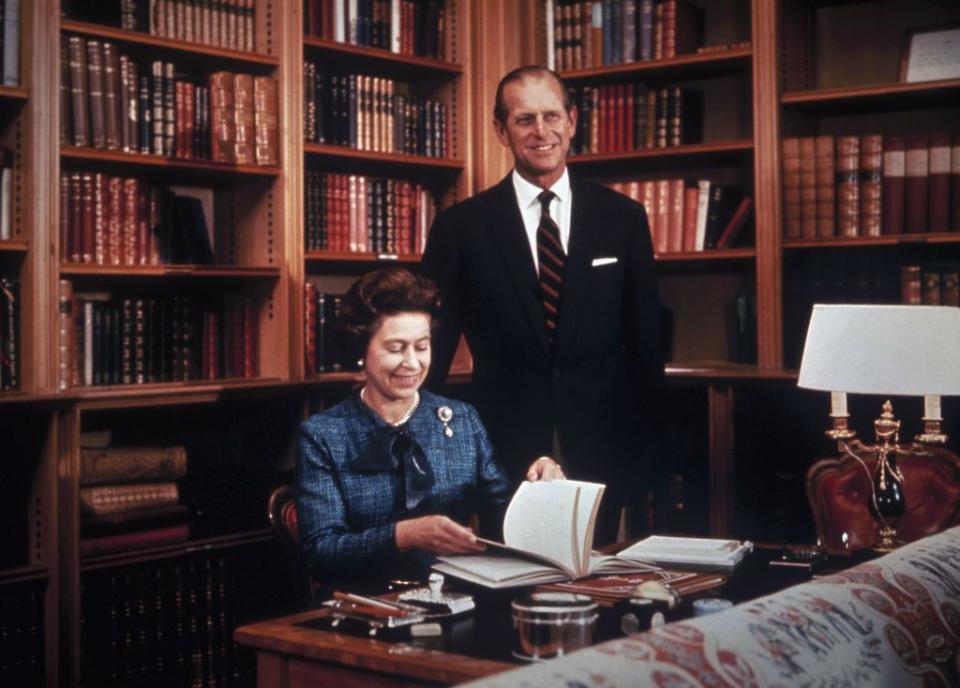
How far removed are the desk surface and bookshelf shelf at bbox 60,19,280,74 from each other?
2.22 metres

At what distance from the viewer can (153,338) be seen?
376 cm

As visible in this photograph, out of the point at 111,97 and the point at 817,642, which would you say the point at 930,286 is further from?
the point at 817,642

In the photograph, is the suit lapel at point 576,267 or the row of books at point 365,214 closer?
the suit lapel at point 576,267

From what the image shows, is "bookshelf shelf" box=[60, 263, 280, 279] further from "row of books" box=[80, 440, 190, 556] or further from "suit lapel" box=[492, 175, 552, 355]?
"suit lapel" box=[492, 175, 552, 355]

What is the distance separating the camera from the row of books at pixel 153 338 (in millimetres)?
3588

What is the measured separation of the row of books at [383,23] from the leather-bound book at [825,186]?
1.37 m

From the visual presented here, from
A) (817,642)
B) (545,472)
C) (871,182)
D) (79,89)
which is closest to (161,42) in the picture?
(79,89)

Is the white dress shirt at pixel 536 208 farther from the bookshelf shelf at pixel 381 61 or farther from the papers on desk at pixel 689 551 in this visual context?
the papers on desk at pixel 689 551

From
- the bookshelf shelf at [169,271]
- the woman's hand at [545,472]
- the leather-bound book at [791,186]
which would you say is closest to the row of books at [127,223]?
the bookshelf shelf at [169,271]

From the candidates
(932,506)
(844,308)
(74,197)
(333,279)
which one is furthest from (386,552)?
(333,279)

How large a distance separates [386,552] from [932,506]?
4.18 feet

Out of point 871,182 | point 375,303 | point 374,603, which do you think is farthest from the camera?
point 871,182

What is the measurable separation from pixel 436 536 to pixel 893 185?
8.06 ft

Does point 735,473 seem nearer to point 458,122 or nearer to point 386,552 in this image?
point 458,122
